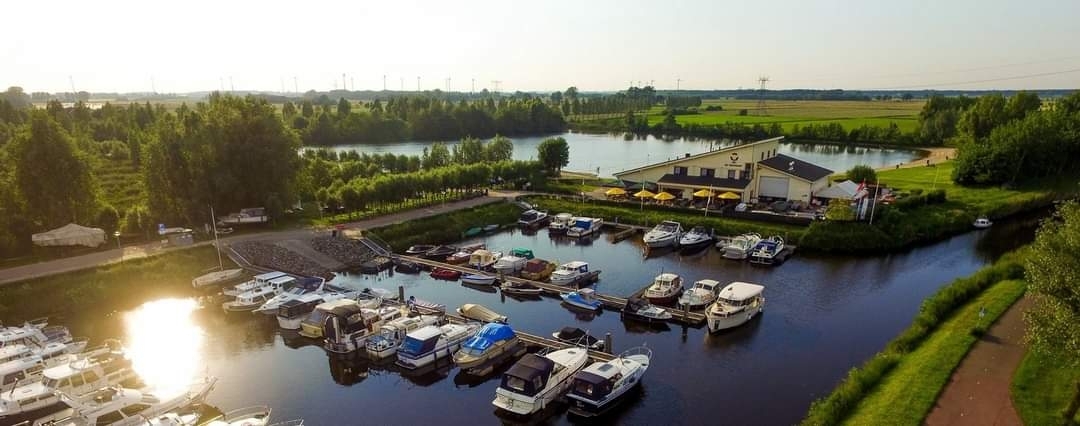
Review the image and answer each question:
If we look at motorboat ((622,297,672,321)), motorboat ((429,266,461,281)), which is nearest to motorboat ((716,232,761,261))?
motorboat ((622,297,672,321))

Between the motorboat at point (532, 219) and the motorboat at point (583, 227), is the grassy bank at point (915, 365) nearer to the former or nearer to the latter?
the motorboat at point (583, 227)

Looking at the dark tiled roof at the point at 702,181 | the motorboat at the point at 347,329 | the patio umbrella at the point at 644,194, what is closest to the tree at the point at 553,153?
the dark tiled roof at the point at 702,181

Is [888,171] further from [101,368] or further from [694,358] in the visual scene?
[101,368]

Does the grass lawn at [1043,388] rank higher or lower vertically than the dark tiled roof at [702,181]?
lower

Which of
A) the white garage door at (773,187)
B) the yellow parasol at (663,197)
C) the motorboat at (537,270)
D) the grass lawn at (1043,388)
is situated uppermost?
the white garage door at (773,187)

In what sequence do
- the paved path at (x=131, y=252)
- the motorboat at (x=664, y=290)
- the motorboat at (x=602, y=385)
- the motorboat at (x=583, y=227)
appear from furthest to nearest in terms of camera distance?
the motorboat at (x=583, y=227) < the paved path at (x=131, y=252) < the motorboat at (x=664, y=290) < the motorboat at (x=602, y=385)

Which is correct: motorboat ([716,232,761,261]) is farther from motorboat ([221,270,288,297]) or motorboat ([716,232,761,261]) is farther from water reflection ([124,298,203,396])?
water reflection ([124,298,203,396])
